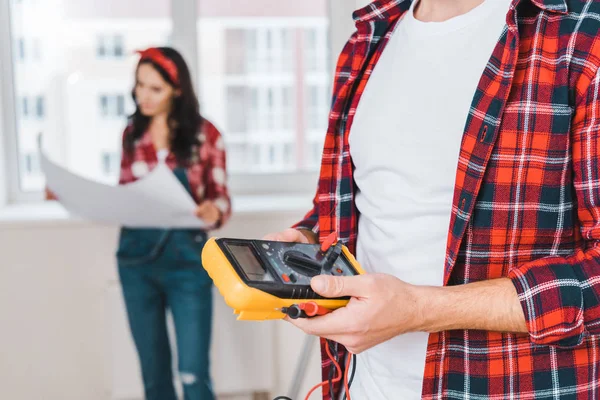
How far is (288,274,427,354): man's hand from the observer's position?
646mm

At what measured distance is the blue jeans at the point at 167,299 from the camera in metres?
2.06

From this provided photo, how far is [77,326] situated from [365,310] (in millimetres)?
2087

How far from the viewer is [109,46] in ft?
8.73

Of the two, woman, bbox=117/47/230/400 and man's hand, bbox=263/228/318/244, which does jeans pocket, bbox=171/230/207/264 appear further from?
man's hand, bbox=263/228/318/244

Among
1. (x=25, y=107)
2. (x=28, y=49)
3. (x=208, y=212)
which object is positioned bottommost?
(x=208, y=212)

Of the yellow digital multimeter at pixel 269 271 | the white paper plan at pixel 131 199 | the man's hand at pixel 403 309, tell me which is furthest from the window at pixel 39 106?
the man's hand at pixel 403 309

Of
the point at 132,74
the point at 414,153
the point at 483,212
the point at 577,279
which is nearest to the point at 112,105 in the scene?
the point at 132,74

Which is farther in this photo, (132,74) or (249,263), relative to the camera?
(132,74)

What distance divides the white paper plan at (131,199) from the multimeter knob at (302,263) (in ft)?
3.44

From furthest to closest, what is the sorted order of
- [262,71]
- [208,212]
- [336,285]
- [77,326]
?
[262,71] → [77,326] → [208,212] → [336,285]

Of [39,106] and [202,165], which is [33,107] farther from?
[202,165]

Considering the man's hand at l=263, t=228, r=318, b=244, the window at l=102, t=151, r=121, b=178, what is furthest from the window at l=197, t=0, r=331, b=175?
the man's hand at l=263, t=228, r=318, b=244

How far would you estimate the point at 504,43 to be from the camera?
0.72m

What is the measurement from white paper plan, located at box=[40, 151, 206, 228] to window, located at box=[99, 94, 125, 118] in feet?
2.62
